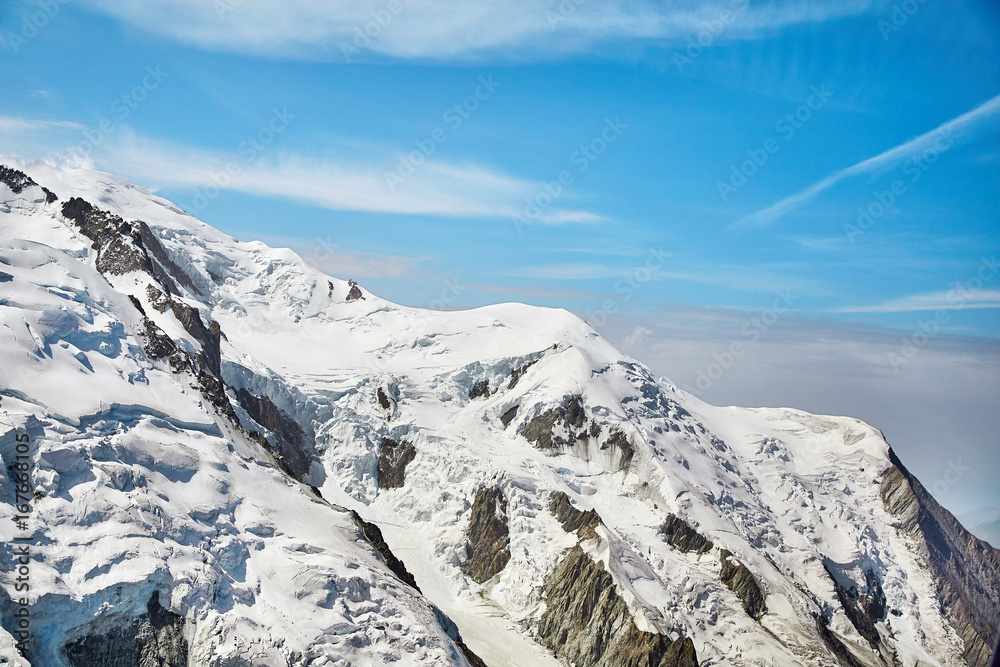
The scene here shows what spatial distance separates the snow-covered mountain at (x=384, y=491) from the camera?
6109 cm

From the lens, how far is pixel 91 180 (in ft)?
554

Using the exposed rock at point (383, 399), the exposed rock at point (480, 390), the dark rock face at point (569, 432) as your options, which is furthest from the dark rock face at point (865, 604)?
the exposed rock at point (383, 399)

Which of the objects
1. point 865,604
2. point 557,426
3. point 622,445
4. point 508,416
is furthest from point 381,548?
point 865,604

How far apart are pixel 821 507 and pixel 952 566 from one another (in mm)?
26940

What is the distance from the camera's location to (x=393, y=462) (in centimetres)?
13238

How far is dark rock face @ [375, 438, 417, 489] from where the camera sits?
130 m

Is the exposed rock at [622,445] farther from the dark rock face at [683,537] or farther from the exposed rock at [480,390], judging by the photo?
the exposed rock at [480,390]

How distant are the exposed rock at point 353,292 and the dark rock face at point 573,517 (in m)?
83.1

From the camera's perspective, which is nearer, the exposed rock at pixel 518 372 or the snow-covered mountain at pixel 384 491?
the snow-covered mountain at pixel 384 491

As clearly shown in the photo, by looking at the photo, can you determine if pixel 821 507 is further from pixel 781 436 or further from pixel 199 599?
pixel 199 599

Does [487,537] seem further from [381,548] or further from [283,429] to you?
[283,429]

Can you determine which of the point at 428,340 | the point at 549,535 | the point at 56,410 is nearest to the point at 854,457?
the point at 549,535

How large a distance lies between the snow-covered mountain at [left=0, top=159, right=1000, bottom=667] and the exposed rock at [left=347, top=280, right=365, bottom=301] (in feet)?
1.61

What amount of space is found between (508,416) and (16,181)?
94.8 metres
